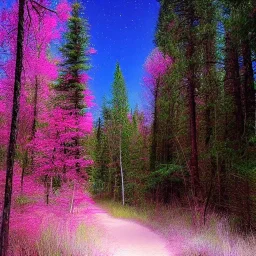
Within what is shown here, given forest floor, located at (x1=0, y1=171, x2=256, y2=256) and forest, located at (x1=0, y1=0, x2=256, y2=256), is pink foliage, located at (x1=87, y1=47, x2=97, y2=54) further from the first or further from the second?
forest floor, located at (x1=0, y1=171, x2=256, y2=256)

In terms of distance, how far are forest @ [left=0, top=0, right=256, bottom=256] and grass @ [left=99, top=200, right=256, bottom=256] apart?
54 mm

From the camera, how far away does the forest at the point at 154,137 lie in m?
8.84

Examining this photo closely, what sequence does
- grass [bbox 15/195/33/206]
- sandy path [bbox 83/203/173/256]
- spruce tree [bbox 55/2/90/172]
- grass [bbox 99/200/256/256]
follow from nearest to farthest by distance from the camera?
grass [bbox 99/200/256/256] < grass [bbox 15/195/33/206] < sandy path [bbox 83/203/173/256] < spruce tree [bbox 55/2/90/172]

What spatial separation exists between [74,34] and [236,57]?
10307mm

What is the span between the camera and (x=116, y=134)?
31.4 metres

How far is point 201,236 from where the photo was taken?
33.6ft

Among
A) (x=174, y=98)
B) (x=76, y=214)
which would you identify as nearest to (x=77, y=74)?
(x=174, y=98)

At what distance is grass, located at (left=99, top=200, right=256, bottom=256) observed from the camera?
328 inches

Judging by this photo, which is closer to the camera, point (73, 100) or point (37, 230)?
point (37, 230)

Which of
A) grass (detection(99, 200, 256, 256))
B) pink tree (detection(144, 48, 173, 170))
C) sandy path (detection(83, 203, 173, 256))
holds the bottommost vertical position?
sandy path (detection(83, 203, 173, 256))

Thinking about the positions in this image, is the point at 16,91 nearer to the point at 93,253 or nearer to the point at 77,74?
the point at 93,253

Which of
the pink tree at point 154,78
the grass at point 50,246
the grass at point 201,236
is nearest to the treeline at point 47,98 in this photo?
the grass at point 50,246

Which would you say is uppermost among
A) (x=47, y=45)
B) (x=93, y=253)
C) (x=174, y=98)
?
(x=47, y=45)

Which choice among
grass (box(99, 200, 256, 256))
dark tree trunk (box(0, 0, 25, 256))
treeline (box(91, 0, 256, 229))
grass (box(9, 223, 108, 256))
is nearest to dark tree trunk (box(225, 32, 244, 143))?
treeline (box(91, 0, 256, 229))
